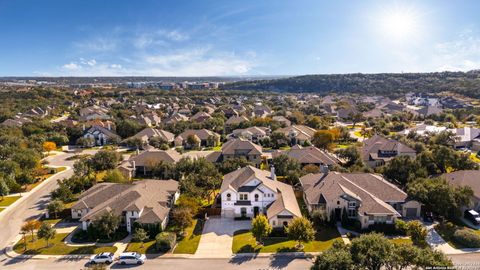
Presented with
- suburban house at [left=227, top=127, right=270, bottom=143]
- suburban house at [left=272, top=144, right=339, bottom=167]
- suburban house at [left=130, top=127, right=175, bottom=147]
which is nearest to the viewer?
suburban house at [left=272, top=144, right=339, bottom=167]

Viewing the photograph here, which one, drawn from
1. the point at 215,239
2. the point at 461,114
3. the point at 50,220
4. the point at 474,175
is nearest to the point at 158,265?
the point at 215,239

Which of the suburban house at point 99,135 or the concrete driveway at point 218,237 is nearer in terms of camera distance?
the concrete driveway at point 218,237

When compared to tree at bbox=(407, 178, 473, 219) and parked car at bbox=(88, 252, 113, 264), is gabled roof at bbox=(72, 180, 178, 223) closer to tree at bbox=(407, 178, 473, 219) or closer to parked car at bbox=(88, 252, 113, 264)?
parked car at bbox=(88, 252, 113, 264)

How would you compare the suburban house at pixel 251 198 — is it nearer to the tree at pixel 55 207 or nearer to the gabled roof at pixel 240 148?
the tree at pixel 55 207

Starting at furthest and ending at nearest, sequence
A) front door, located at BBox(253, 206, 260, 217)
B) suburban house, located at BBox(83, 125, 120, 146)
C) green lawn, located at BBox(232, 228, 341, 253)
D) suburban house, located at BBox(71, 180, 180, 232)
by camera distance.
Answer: suburban house, located at BBox(83, 125, 120, 146) → front door, located at BBox(253, 206, 260, 217) → suburban house, located at BBox(71, 180, 180, 232) → green lawn, located at BBox(232, 228, 341, 253)

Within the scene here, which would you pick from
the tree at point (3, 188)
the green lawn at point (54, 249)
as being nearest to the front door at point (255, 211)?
the green lawn at point (54, 249)

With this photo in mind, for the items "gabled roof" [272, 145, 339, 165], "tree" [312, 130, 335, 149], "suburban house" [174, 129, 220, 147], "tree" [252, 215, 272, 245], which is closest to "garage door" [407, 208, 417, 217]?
"tree" [252, 215, 272, 245]
